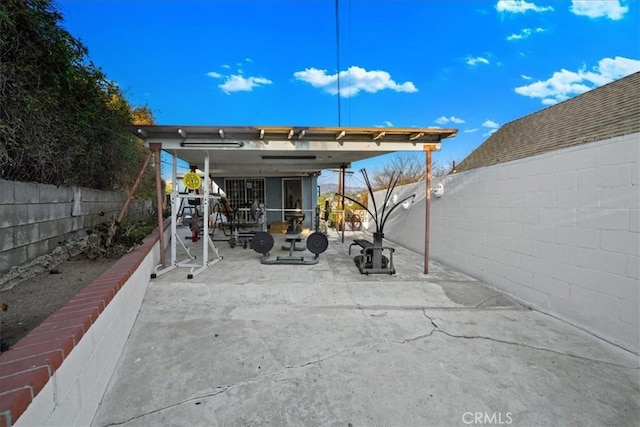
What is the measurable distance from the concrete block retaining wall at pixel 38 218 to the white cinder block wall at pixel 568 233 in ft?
18.2

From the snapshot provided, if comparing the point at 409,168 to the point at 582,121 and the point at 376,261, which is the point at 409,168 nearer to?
the point at 582,121

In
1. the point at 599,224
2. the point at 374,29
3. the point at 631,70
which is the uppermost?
the point at 374,29

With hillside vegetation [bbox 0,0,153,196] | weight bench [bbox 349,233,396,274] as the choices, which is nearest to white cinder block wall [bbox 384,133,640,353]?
weight bench [bbox 349,233,396,274]

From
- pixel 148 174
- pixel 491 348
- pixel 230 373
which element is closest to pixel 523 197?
pixel 491 348

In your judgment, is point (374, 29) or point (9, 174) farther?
point (374, 29)

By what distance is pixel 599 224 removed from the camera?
2512mm

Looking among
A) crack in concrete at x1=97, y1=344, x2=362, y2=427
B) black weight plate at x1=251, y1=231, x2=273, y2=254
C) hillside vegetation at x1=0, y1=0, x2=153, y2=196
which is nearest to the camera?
crack in concrete at x1=97, y1=344, x2=362, y2=427

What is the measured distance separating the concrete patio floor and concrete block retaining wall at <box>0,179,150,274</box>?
128 cm

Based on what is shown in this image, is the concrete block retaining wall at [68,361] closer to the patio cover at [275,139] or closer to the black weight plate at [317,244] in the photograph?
the patio cover at [275,139]

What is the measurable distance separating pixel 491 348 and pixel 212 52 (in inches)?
364

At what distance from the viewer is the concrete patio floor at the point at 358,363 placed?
5.43 ft

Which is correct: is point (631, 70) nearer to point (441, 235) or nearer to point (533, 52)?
point (533, 52)

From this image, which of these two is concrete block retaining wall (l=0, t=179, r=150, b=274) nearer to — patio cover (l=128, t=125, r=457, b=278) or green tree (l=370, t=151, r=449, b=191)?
patio cover (l=128, t=125, r=457, b=278)

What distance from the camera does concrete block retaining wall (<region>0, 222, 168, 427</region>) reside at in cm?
101
